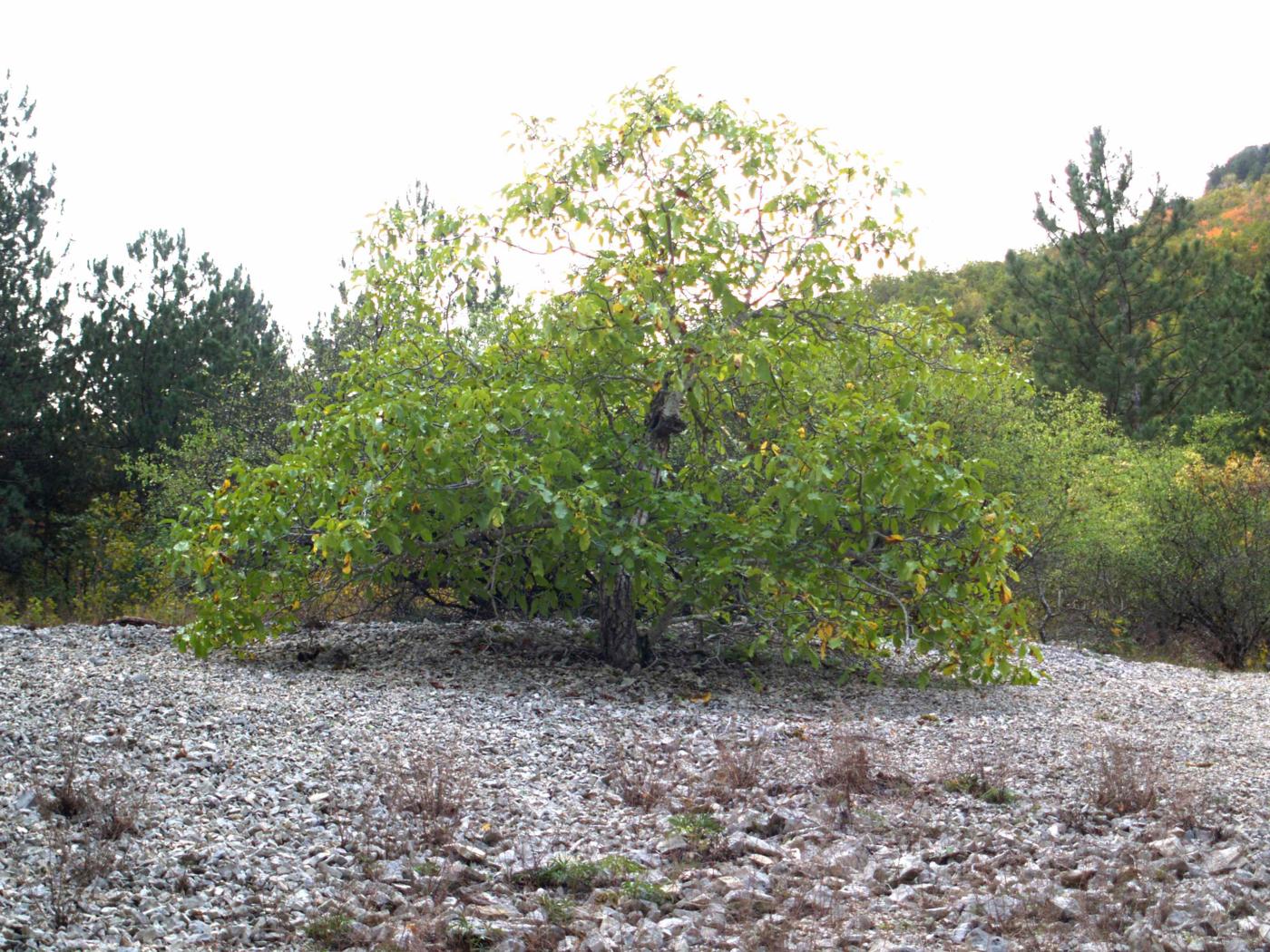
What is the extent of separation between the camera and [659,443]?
6.72 metres

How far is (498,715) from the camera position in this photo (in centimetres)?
543

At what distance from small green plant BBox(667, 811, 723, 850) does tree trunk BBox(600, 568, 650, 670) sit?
2.75m

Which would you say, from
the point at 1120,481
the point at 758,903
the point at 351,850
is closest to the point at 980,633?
the point at 758,903

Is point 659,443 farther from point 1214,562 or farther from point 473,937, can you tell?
point 1214,562

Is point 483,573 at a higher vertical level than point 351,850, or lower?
higher

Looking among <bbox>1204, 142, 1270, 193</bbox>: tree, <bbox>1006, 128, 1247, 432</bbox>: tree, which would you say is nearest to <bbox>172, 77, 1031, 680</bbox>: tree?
<bbox>1006, 128, 1247, 432</bbox>: tree

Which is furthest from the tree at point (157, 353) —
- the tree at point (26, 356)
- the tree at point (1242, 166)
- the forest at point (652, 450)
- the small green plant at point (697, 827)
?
the tree at point (1242, 166)

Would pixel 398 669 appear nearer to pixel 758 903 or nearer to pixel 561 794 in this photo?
pixel 561 794

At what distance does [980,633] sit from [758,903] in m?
3.40

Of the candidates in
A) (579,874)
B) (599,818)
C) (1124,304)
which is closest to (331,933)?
(579,874)

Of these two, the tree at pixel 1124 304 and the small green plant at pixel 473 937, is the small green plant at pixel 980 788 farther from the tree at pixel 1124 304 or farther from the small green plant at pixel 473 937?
the tree at pixel 1124 304

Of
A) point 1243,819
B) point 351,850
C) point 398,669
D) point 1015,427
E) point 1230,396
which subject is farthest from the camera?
point 1230,396

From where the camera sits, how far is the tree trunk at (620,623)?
6.75m

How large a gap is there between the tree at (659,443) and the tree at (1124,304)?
46.8 feet
